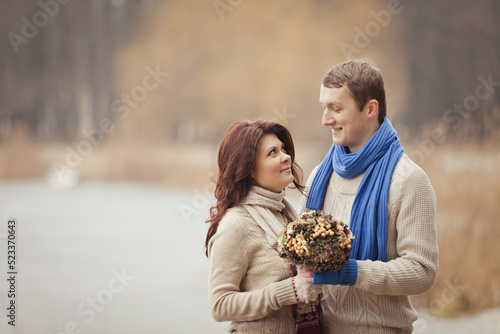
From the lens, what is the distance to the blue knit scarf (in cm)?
222

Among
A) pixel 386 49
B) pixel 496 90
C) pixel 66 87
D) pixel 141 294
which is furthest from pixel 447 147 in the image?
pixel 66 87

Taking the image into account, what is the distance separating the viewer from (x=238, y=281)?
2148mm

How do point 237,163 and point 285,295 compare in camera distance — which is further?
point 237,163

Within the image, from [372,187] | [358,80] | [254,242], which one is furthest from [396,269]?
[358,80]

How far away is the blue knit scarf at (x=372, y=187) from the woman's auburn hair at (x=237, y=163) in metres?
0.40

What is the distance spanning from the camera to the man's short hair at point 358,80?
7.55ft

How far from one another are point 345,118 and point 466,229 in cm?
392

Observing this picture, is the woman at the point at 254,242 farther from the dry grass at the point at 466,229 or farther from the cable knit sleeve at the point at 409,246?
the dry grass at the point at 466,229

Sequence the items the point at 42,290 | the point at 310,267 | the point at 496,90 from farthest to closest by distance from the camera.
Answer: the point at 496,90 < the point at 42,290 < the point at 310,267

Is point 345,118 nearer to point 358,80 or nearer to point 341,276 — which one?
point 358,80

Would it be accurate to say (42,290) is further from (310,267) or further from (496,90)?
(496,90)

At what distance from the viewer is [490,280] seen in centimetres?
558

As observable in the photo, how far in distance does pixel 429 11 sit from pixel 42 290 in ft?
16.3

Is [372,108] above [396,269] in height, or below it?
above
